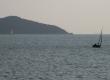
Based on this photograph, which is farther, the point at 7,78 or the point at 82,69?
the point at 82,69

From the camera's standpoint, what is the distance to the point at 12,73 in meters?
69.8

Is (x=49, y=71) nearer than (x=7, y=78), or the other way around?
(x=7, y=78)

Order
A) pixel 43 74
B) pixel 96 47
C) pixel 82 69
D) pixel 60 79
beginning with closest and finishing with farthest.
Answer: pixel 60 79, pixel 43 74, pixel 82 69, pixel 96 47

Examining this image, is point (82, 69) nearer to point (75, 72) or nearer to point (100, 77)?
point (75, 72)

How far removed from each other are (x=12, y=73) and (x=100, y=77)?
1452 centimetres

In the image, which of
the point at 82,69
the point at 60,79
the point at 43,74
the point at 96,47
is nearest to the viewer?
the point at 60,79

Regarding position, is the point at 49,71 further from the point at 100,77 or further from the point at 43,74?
the point at 100,77

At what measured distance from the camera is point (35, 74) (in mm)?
68812

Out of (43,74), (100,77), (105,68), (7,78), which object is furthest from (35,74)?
(105,68)

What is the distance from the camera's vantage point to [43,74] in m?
68.6

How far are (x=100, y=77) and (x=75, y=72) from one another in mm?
7387

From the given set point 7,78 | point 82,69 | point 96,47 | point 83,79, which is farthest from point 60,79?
A: point 96,47

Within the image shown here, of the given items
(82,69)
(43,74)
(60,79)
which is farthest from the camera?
(82,69)

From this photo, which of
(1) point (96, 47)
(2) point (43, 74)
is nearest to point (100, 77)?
(2) point (43, 74)
